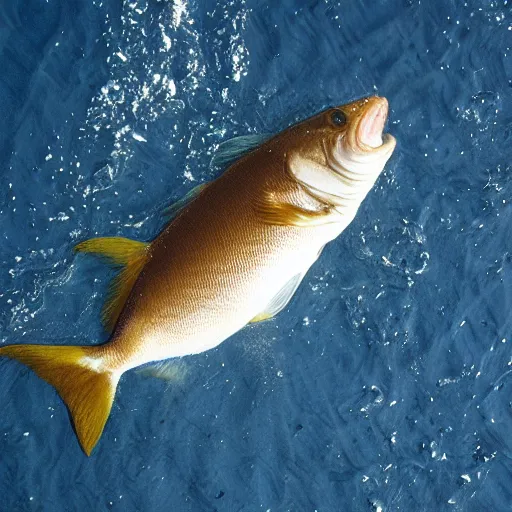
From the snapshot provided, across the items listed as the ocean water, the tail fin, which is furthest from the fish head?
the tail fin

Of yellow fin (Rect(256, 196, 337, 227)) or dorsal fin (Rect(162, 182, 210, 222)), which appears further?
dorsal fin (Rect(162, 182, 210, 222))

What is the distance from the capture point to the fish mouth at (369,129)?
2490 mm

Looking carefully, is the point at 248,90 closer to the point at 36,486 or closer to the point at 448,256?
the point at 448,256

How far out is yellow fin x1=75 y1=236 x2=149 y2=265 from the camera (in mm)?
2625

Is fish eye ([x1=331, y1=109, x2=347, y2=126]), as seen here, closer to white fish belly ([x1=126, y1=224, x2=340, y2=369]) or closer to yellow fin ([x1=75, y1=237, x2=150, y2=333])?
white fish belly ([x1=126, y1=224, x2=340, y2=369])

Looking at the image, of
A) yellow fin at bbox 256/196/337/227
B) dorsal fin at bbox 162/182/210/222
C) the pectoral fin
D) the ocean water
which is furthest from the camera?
the ocean water

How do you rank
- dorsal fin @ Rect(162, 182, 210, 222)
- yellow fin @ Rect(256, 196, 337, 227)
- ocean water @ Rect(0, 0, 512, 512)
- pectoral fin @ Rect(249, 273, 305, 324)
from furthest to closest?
ocean water @ Rect(0, 0, 512, 512) → pectoral fin @ Rect(249, 273, 305, 324) → dorsal fin @ Rect(162, 182, 210, 222) → yellow fin @ Rect(256, 196, 337, 227)

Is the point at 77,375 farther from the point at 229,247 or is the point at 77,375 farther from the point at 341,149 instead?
the point at 341,149

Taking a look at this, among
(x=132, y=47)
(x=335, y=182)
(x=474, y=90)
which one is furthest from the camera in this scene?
(x=474, y=90)

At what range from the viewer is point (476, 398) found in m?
3.38

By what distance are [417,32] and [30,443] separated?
2.70 metres

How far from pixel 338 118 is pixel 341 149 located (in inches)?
4.8

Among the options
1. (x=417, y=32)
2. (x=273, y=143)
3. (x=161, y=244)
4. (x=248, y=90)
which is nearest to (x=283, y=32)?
(x=248, y=90)

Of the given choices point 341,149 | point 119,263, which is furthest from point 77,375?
point 341,149
